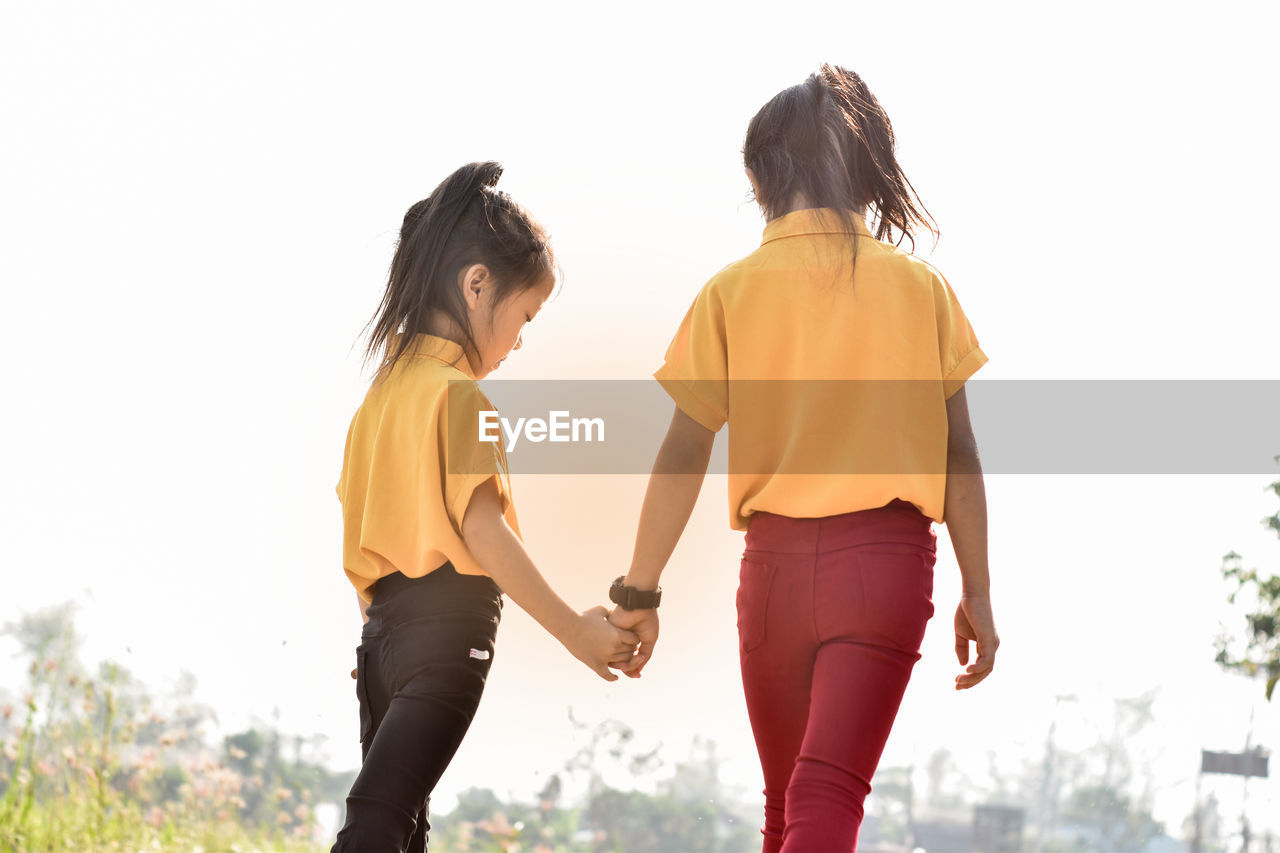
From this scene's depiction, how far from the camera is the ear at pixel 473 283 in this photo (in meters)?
1.97

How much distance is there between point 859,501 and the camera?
5.28ft

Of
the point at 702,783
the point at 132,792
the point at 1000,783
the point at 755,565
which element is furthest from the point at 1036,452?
the point at 132,792

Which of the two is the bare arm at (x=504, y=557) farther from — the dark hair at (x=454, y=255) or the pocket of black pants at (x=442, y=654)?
the dark hair at (x=454, y=255)

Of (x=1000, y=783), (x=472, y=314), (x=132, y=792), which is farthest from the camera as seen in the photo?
(x=1000, y=783)

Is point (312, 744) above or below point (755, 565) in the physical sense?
below

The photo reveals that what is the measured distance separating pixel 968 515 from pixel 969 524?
0.05 feet

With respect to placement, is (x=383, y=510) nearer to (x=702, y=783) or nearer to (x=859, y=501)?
(x=859, y=501)

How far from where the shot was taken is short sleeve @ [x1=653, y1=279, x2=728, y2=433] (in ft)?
5.78

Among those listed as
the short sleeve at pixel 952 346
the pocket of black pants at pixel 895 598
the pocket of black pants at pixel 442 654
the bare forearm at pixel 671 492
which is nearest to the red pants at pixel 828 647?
the pocket of black pants at pixel 895 598

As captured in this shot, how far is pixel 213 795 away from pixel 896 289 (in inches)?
151

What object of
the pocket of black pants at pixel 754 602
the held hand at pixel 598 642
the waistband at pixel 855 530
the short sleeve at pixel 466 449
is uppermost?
the short sleeve at pixel 466 449

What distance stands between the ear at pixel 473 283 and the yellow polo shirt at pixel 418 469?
9cm

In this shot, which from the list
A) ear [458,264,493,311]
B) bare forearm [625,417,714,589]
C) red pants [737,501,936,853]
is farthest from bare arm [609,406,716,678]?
ear [458,264,493,311]

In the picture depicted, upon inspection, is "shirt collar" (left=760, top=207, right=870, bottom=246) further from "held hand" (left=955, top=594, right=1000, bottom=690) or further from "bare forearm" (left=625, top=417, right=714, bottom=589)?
"held hand" (left=955, top=594, right=1000, bottom=690)
